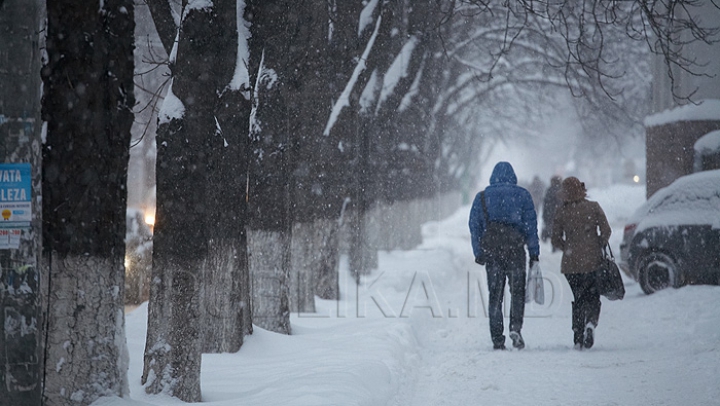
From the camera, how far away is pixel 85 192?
5.00m

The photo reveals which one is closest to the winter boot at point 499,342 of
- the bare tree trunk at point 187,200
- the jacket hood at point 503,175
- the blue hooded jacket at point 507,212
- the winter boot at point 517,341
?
the winter boot at point 517,341

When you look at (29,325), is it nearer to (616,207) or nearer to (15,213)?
(15,213)

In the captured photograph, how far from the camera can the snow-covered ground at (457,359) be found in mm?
6984

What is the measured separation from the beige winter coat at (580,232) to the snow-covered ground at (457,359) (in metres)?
0.95

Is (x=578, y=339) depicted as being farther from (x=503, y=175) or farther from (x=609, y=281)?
(x=503, y=175)

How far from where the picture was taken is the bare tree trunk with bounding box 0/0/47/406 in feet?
14.1

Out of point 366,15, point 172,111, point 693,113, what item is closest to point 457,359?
point 172,111

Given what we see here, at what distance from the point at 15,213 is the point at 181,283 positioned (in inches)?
81.6

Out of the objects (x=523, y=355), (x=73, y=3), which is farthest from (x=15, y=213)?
(x=523, y=355)

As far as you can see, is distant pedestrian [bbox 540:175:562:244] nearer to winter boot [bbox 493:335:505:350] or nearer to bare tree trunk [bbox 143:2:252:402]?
winter boot [bbox 493:335:505:350]

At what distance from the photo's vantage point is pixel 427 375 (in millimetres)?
8570

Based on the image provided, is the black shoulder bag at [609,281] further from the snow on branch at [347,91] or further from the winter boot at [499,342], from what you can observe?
the snow on branch at [347,91]

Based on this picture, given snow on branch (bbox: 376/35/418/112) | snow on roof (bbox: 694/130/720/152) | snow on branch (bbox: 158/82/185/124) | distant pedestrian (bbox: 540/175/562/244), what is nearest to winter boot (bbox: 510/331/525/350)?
snow on branch (bbox: 158/82/185/124)

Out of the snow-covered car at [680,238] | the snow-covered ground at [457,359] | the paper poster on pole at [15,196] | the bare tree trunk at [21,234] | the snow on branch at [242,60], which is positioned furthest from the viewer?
the snow-covered car at [680,238]
